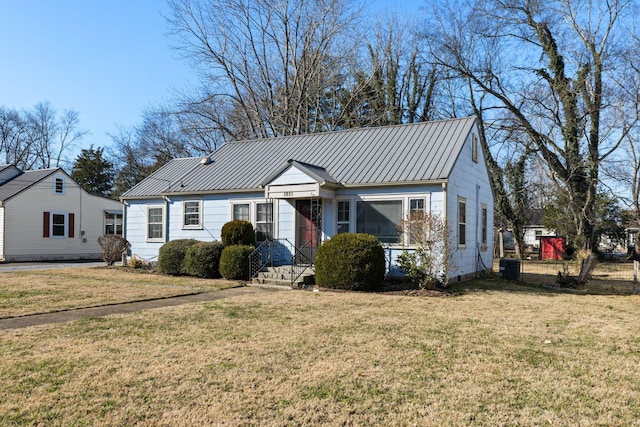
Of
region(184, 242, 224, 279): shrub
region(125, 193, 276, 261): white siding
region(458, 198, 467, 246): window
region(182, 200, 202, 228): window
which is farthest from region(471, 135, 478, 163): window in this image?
region(182, 200, 202, 228): window

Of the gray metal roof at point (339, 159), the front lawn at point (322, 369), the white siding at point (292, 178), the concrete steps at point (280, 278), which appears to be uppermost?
the gray metal roof at point (339, 159)

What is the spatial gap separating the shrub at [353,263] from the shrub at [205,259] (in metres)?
4.27

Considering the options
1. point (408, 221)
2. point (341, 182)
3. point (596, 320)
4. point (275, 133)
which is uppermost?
point (275, 133)

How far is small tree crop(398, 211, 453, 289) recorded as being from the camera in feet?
42.6

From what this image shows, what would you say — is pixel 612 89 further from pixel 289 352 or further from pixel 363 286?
pixel 289 352

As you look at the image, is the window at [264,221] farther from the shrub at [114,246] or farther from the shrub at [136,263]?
the shrub at [114,246]

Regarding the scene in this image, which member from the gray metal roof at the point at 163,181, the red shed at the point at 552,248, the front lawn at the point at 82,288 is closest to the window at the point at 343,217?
the front lawn at the point at 82,288

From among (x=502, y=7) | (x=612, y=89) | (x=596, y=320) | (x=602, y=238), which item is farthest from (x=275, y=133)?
(x=602, y=238)

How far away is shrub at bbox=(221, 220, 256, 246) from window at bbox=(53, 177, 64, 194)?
16.4m

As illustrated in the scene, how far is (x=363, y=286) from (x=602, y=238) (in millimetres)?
32477

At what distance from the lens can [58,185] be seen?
2789 cm

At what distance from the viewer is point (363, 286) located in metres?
13.0

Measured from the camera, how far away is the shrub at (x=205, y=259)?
51.9 feet

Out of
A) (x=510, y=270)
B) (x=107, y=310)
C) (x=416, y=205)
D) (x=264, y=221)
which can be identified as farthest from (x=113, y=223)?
(x=510, y=270)
